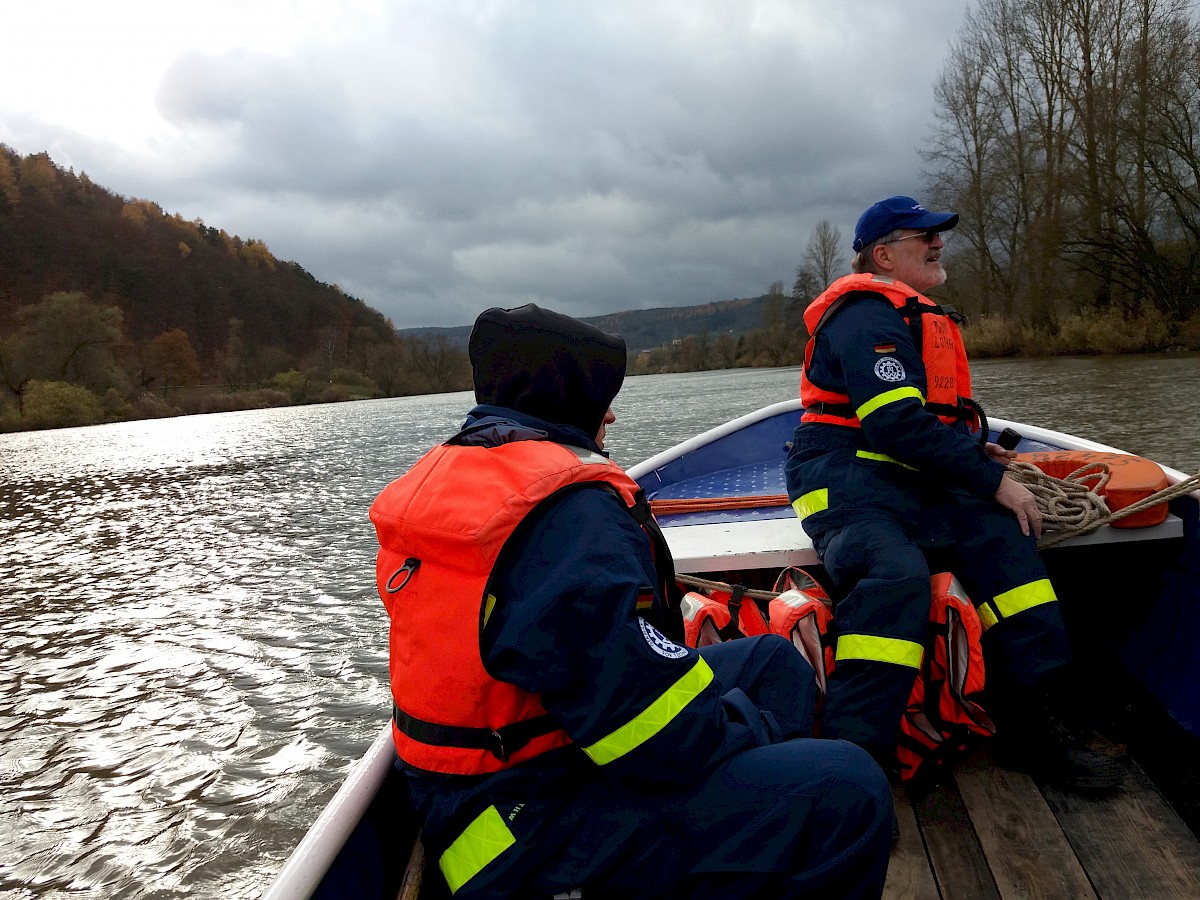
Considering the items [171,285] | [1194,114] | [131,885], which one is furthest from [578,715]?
[171,285]

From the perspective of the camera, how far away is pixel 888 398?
2.20 m

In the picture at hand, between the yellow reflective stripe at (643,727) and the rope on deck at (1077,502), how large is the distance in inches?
63.5

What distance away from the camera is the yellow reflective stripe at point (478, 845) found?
3.82 ft

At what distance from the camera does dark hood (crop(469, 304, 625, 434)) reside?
4.23 feet

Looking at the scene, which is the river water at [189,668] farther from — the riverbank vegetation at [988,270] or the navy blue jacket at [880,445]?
the riverbank vegetation at [988,270]

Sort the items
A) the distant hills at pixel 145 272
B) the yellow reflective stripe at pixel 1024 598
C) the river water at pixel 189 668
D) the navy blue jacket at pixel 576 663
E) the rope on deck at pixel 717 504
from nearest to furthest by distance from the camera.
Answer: the navy blue jacket at pixel 576 663
the yellow reflective stripe at pixel 1024 598
the river water at pixel 189 668
the rope on deck at pixel 717 504
the distant hills at pixel 145 272

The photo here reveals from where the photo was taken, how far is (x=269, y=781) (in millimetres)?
3834

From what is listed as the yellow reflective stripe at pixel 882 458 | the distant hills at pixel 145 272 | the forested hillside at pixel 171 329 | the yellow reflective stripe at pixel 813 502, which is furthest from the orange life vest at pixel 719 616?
the distant hills at pixel 145 272

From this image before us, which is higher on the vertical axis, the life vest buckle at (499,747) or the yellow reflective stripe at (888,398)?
the yellow reflective stripe at (888,398)

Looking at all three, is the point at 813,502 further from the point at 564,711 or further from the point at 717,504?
the point at 564,711

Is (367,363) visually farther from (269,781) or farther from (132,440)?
(269,781)

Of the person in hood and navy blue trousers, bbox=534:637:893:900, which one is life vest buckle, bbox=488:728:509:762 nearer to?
the person in hood

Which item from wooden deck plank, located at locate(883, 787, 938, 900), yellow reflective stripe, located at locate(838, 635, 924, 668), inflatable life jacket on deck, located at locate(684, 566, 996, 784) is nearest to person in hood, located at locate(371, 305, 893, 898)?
wooden deck plank, located at locate(883, 787, 938, 900)

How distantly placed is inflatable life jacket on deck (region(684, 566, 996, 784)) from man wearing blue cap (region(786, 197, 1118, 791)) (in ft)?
0.31
